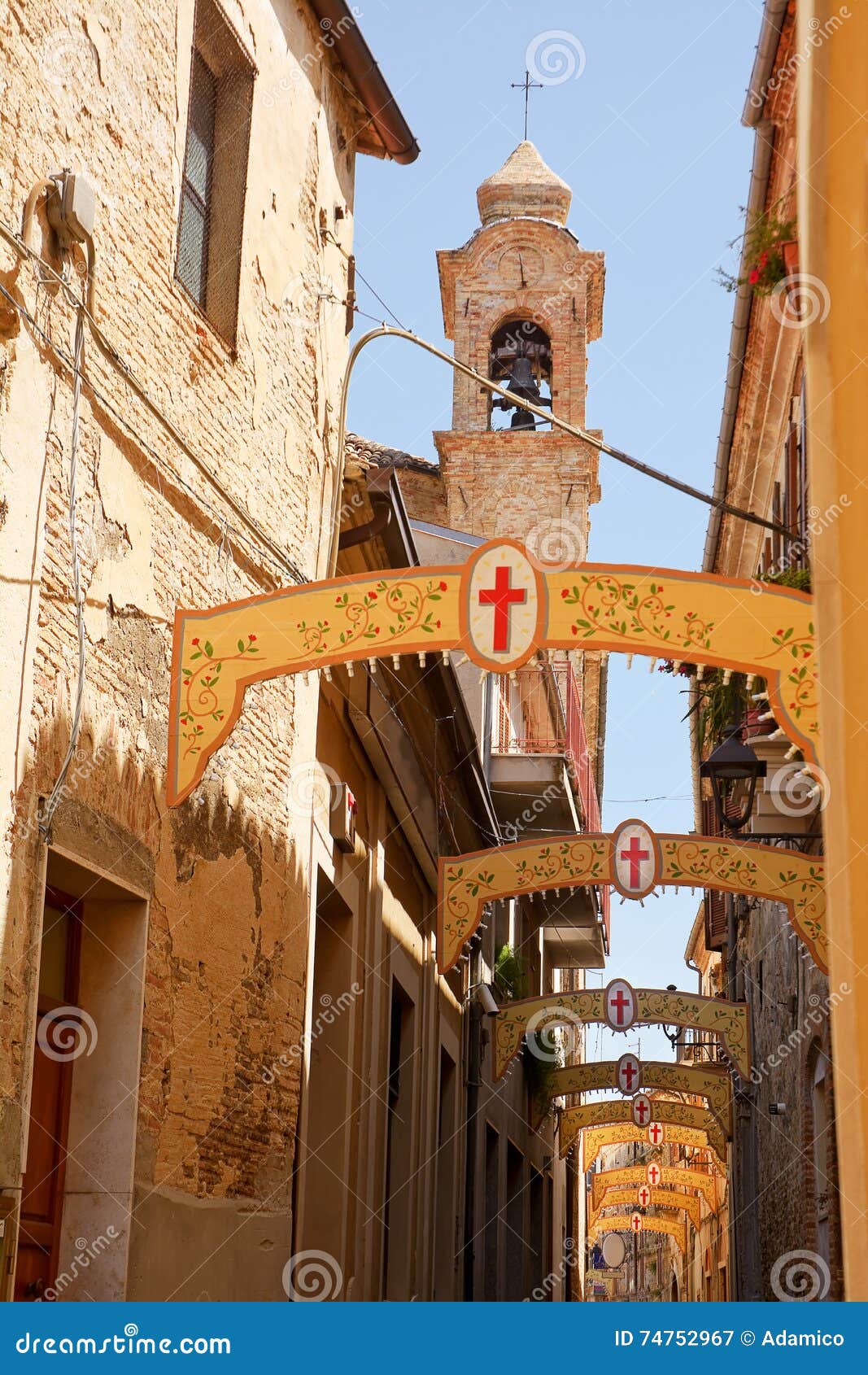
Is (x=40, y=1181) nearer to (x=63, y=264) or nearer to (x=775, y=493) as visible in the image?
(x=63, y=264)

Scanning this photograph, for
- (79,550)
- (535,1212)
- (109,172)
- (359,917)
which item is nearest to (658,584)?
(79,550)

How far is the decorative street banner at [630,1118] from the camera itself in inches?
896

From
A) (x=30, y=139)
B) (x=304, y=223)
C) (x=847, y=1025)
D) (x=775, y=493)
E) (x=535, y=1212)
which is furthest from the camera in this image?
(x=535, y=1212)

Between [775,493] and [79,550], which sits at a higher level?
[775,493]

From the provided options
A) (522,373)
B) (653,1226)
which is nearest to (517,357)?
(522,373)

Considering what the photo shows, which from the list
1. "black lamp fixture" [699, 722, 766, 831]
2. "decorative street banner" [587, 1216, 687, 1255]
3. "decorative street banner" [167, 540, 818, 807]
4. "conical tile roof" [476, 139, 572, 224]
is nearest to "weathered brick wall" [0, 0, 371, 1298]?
"decorative street banner" [167, 540, 818, 807]

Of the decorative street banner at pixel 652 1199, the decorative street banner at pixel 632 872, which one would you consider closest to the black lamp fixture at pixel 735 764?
the decorative street banner at pixel 632 872

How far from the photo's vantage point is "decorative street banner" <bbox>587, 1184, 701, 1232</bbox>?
141 feet

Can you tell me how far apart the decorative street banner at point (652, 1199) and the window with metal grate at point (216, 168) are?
1419 inches

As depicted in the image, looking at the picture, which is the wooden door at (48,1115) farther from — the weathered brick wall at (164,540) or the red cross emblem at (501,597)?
the red cross emblem at (501,597)

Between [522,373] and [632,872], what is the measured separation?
1963 centimetres

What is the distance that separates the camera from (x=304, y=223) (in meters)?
9.74

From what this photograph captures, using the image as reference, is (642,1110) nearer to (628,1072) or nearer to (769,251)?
(628,1072)

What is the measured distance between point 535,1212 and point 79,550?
811 inches
